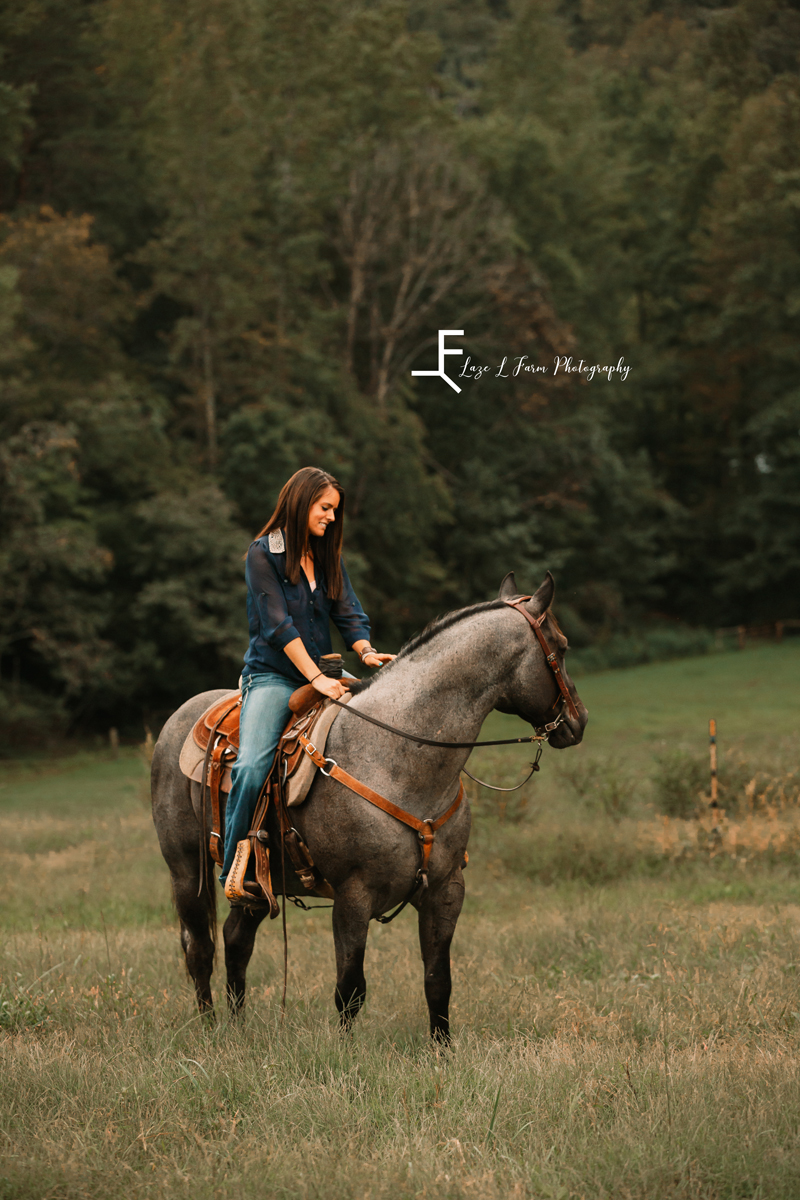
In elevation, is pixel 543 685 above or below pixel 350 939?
above

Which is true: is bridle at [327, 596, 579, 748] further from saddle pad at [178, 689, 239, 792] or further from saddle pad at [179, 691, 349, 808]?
saddle pad at [178, 689, 239, 792]

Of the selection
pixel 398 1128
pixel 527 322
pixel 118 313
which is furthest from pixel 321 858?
pixel 527 322

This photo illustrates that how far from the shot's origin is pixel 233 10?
38688mm

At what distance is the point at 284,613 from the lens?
535 cm

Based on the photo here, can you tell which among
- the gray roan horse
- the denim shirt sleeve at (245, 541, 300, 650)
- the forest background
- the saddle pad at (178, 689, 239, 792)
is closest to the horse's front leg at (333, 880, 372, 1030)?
the gray roan horse

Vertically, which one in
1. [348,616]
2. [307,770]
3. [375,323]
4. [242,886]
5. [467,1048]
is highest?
[375,323]

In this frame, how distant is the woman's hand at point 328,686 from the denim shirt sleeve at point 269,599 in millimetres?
242

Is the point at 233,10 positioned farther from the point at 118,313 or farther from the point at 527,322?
the point at 527,322

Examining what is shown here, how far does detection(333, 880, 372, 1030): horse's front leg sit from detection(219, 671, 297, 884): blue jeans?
64 centimetres

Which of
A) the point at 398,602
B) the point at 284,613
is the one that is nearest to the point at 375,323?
the point at 398,602

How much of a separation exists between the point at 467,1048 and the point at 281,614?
2225mm

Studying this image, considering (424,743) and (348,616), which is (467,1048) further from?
(348,616)

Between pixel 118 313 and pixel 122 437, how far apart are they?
511 centimetres

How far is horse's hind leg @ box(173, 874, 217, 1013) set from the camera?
6.40 metres
